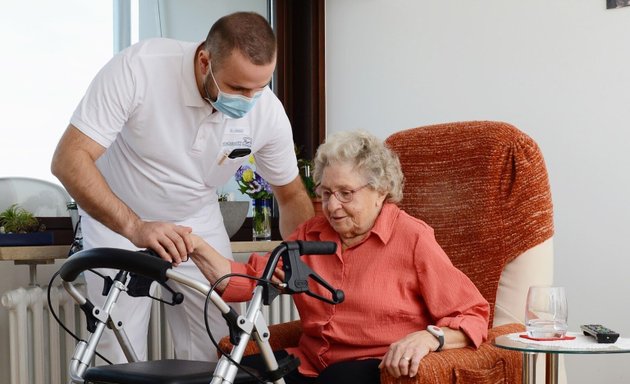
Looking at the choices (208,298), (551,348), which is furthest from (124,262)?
(551,348)

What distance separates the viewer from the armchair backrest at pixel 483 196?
232 cm

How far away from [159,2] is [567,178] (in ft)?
5.46

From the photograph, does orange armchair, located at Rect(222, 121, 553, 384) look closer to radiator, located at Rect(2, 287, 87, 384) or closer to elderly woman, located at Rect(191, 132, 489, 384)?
elderly woman, located at Rect(191, 132, 489, 384)

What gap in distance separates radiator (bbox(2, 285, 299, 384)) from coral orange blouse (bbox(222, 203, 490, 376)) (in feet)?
2.71

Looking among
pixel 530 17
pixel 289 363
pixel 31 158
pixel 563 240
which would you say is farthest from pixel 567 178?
pixel 31 158

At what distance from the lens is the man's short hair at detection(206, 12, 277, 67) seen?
2180mm

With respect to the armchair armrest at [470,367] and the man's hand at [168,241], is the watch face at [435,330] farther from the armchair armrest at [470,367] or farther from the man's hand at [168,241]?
the man's hand at [168,241]

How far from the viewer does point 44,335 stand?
2.91 meters

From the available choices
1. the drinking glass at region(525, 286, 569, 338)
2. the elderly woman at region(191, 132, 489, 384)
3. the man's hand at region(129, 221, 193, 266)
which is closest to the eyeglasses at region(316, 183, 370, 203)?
the elderly woman at region(191, 132, 489, 384)

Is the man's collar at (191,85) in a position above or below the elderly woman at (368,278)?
above

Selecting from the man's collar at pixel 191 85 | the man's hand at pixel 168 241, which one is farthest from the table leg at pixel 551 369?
the man's collar at pixel 191 85

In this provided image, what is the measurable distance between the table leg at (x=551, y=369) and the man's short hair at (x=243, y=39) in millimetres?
970

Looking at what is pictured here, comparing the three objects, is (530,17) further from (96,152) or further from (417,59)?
(96,152)

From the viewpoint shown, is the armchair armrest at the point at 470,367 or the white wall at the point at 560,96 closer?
the armchair armrest at the point at 470,367
